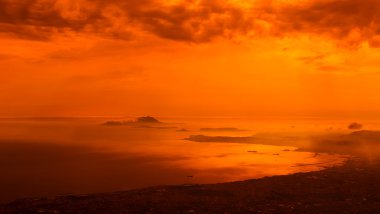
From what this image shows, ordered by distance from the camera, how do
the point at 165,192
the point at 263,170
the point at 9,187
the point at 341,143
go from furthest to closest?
the point at 341,143
the point at 263,170
the point at 9,187
the point at 165,192

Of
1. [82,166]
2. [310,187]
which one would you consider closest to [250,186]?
[310,187]

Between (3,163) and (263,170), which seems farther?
(3,163)

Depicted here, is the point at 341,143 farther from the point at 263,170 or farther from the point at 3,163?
the point at 3,163

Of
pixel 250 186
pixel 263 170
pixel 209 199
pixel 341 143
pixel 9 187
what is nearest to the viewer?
pixel 209 199

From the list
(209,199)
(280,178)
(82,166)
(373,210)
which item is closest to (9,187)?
(82,166)

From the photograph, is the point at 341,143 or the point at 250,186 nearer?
the point at 250,186

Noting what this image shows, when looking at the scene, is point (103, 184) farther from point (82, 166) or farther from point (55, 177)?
point (82, 166)
